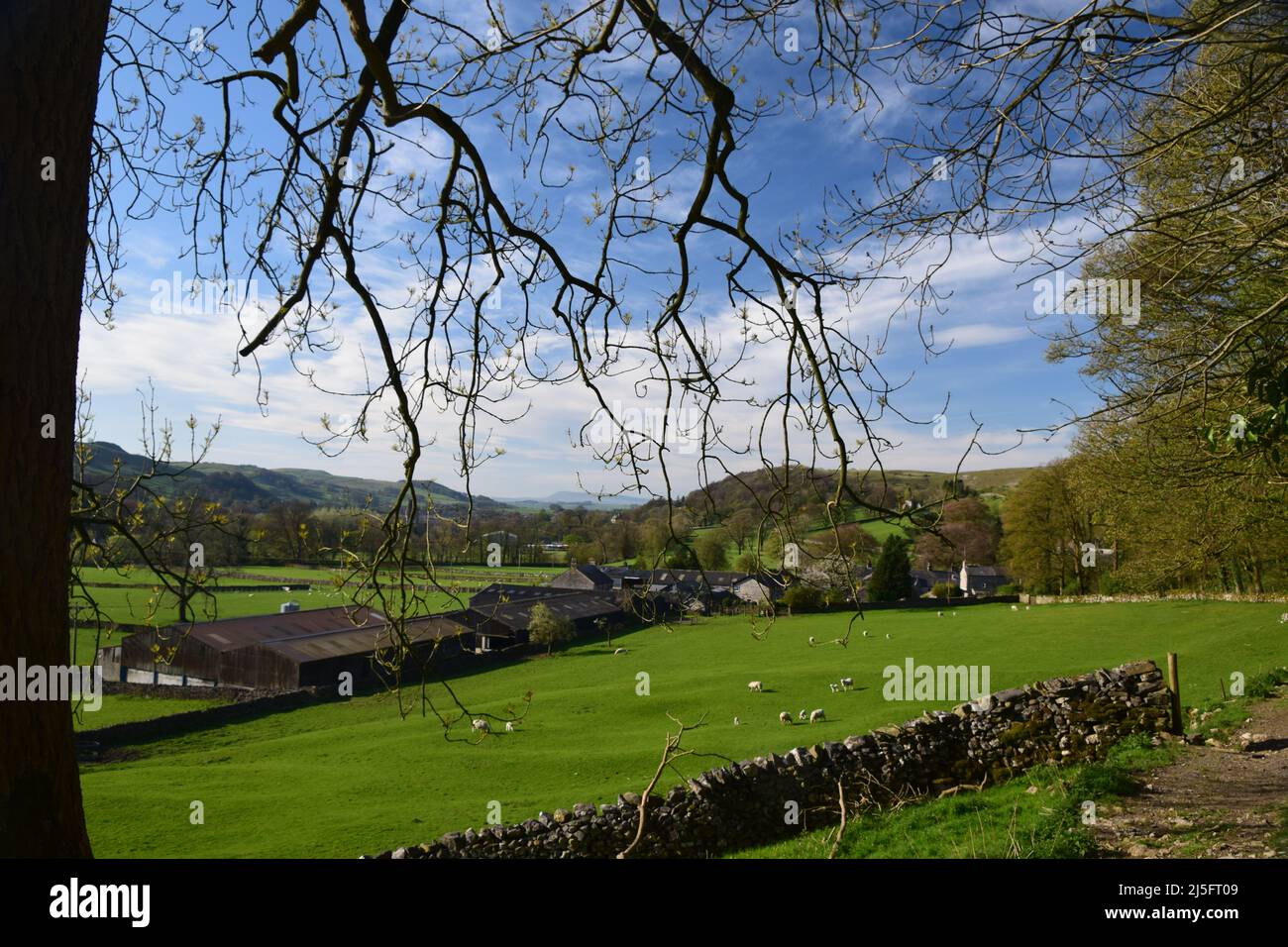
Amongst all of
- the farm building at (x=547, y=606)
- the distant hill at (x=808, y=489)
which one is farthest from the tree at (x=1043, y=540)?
the distant hill at (x=808, y=489)

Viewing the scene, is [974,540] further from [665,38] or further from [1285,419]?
[665,38]

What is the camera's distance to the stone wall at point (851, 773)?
934cm

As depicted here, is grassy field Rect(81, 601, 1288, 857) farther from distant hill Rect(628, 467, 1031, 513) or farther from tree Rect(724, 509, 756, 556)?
distant hill Rect(628, 467, 1031, 513)

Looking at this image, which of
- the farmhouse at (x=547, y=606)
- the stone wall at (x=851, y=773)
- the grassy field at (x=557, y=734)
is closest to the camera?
the stone wall at (x=851, y=773)

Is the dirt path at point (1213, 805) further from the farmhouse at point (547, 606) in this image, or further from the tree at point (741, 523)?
the farmhouse at point (547, 606)

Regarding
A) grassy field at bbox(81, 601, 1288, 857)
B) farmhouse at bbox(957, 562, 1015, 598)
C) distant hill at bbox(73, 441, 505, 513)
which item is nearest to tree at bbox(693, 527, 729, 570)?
distant hill at bbox(73, 441, 505, 513)

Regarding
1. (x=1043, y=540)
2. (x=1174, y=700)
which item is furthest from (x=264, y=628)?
(x=1043, y=540)

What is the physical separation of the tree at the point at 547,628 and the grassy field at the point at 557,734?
19.1ft

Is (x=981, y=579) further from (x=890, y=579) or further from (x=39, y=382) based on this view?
(x=39, y=382)

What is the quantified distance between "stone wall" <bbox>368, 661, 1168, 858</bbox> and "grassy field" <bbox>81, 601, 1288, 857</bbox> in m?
0.98

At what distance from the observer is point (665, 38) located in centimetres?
296

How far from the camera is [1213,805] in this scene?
21.2 feet

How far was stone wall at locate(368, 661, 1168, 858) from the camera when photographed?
934cm
